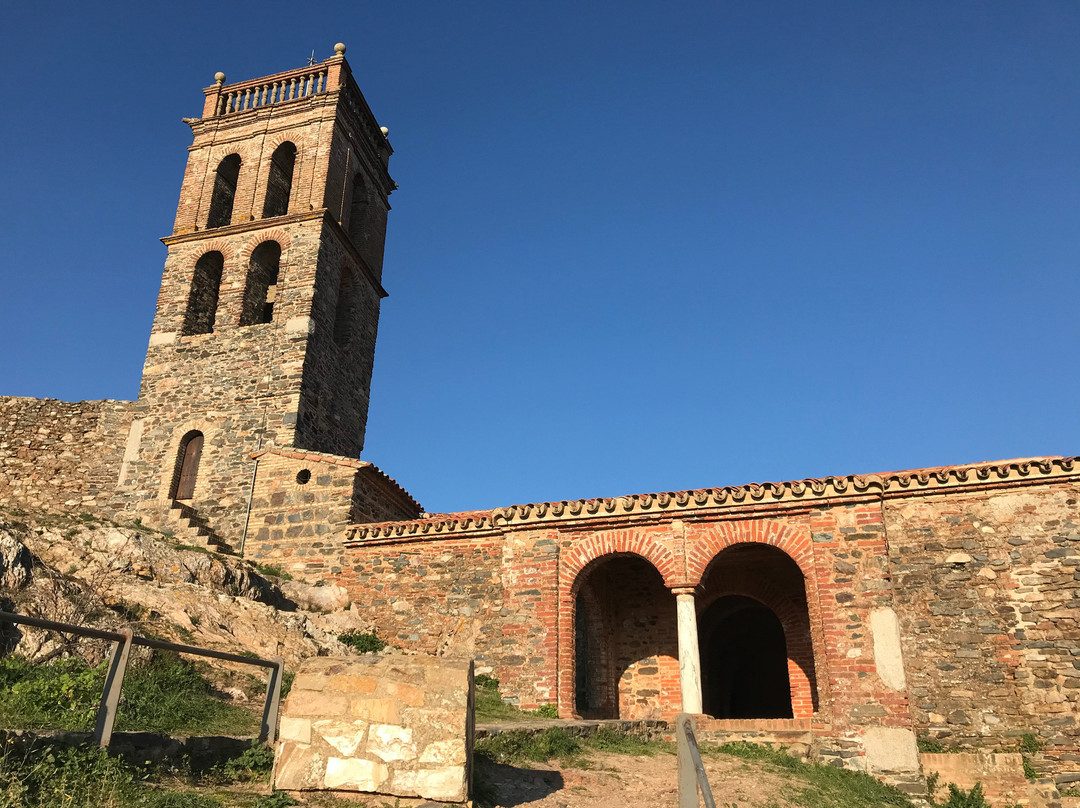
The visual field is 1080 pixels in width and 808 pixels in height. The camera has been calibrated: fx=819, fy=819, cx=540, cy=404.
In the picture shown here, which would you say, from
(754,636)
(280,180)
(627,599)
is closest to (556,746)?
(627,599)

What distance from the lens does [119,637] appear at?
21.4 feet

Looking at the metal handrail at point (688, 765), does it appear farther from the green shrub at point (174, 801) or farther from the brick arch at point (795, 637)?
the brick arch at point (795, 637)

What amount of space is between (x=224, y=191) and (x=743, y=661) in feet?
67.6

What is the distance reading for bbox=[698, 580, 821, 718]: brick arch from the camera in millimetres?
15219

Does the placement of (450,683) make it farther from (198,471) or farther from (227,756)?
(198,471)

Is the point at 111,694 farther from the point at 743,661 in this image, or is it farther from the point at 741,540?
the point at 743,661

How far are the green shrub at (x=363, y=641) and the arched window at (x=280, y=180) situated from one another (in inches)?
546

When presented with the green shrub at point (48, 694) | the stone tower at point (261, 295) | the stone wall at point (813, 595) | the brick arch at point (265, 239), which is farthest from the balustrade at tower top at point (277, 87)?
the green shrub at point (48, 694)

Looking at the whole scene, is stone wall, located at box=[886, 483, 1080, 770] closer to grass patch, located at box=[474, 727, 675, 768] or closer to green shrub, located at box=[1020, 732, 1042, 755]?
green shrub, located at box=[1020, 732, 1042, 755]

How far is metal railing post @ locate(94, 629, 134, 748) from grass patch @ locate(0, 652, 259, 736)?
804 millimetres

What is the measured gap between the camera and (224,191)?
25578 millimetres

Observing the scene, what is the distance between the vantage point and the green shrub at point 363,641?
1545 centimetres

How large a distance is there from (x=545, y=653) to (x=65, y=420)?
15457mm

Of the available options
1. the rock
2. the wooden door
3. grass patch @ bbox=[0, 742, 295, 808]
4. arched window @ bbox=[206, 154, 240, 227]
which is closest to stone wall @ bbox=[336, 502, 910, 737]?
the wooden door
